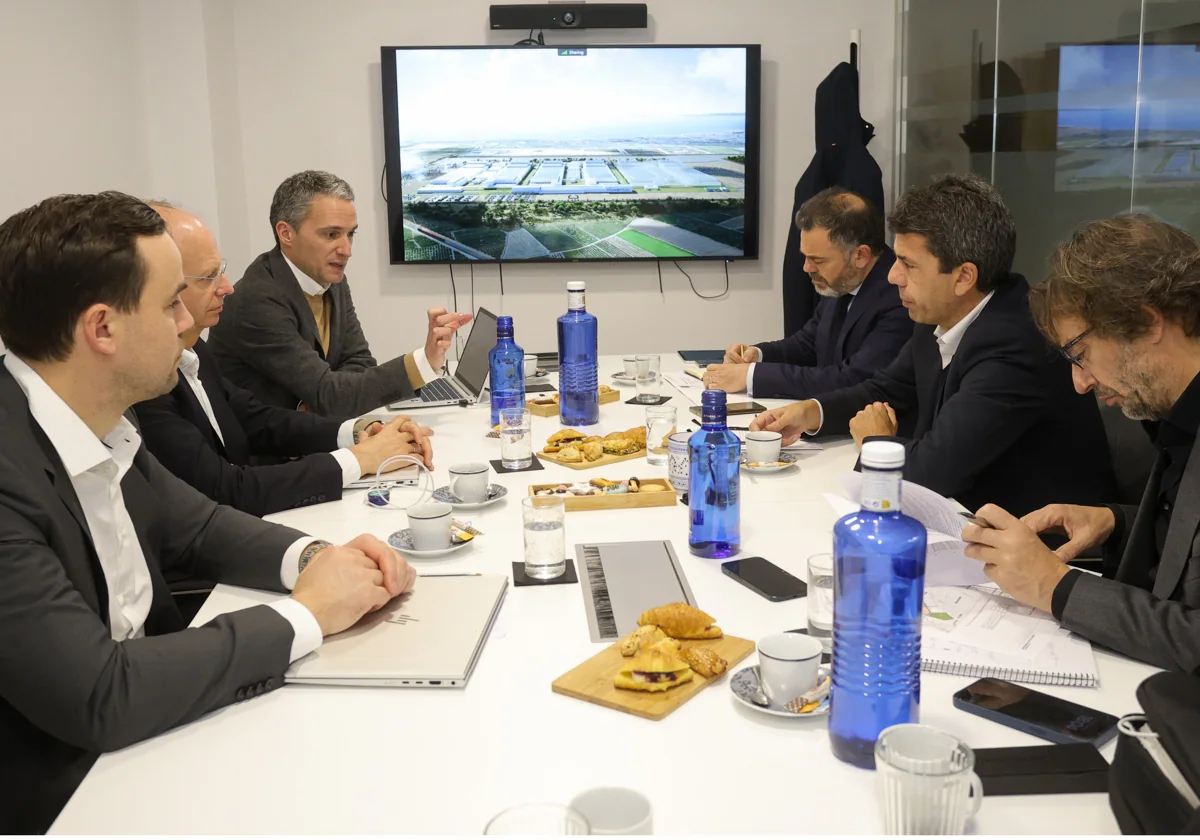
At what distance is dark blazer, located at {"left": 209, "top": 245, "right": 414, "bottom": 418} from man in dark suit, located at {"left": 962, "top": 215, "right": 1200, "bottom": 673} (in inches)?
79.4

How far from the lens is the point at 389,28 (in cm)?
527

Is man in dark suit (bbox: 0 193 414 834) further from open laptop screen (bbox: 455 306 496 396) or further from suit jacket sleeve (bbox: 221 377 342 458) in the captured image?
open laptop screen (bbox: 455 306 496 396)

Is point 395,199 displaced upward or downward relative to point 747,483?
upward

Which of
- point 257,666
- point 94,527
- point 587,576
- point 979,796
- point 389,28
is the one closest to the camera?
point 979,796

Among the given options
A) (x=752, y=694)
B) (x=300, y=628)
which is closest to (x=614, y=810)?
(x=752, y=694)

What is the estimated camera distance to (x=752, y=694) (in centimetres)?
125

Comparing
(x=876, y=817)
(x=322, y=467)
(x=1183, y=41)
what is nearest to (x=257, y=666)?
(x=876, y=817)

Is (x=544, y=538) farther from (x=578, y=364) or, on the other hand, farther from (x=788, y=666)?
(x=578, y=364)

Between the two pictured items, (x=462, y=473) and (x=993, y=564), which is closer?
(x=993, y=564)

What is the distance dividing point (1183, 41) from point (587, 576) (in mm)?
2448

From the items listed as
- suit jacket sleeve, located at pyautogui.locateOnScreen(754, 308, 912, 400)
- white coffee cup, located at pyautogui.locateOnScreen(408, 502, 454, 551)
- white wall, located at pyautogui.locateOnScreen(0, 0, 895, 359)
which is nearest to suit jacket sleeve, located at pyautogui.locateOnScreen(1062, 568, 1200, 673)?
white coffee cup, located at pyautogui.locateOnScreen(408, 502, 454, 551)

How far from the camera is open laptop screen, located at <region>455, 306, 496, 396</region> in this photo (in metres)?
→ 3.42

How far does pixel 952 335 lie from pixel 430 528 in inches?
56.1

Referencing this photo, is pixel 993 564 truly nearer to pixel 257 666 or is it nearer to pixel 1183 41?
pixel 257 666
